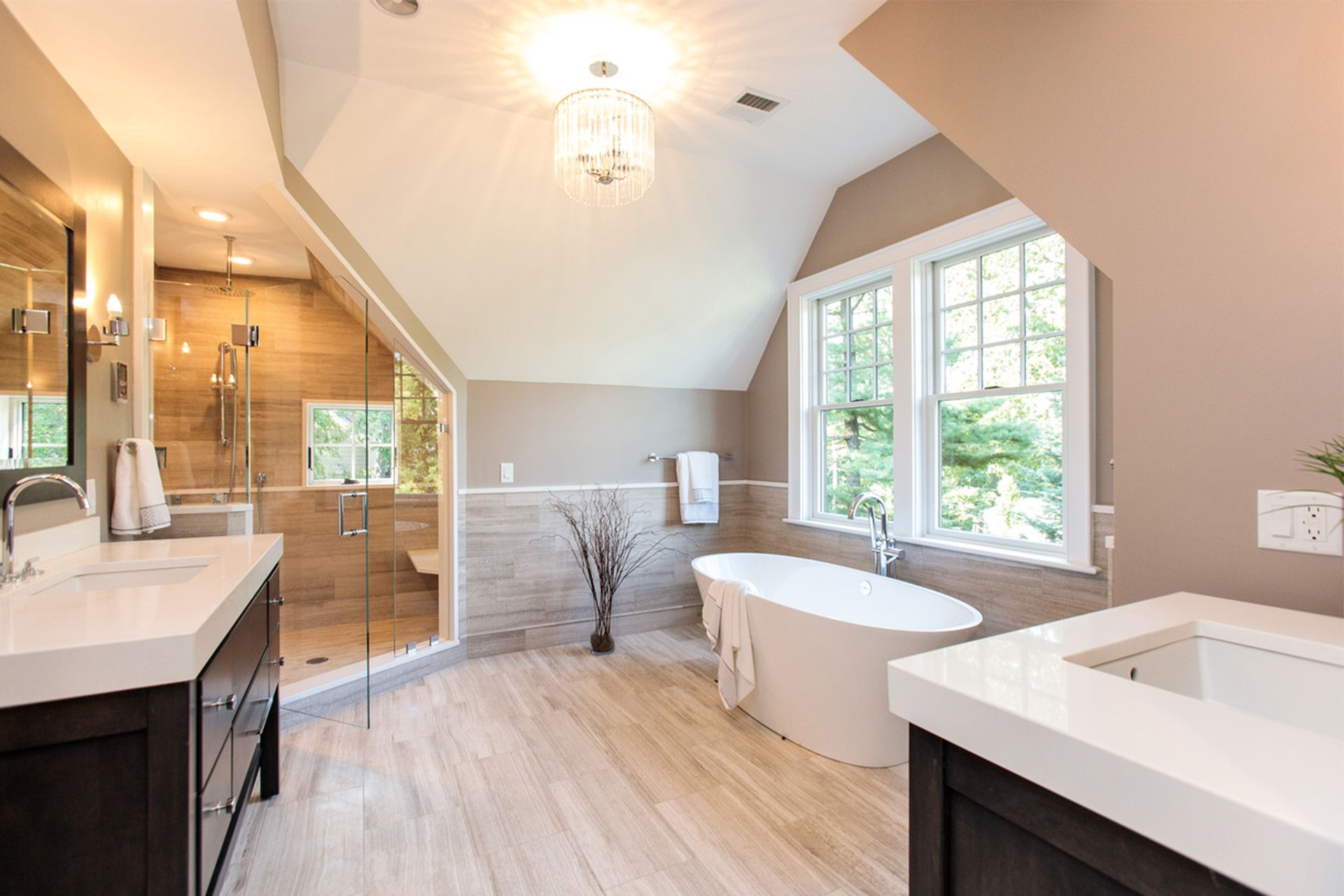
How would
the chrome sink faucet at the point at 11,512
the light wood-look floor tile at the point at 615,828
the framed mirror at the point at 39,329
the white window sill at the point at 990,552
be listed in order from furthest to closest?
the white window sill at the point at 990,552 → the light wood-look floor tile at the point at 615,828 → the framed mirror at the point at 39,329 → the chrome sink faucet at the point at 11,512

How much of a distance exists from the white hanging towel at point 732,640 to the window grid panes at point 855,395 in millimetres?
1156

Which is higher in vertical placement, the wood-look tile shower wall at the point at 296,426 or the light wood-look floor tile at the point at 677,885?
the wood-look tile shower wall at the point at 296,426

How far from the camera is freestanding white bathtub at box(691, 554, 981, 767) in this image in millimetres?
2371

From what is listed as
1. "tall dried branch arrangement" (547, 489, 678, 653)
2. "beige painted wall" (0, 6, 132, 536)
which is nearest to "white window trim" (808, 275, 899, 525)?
"tall dried branch arrangement" (547, 489, 678, 653)

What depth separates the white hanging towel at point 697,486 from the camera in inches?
163

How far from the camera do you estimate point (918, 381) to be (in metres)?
3.12

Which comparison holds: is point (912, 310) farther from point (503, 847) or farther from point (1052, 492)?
point (503, 847)

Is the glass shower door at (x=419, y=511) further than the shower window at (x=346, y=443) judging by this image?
Yes

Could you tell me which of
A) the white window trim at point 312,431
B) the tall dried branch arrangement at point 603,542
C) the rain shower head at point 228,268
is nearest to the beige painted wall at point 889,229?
the tall dried branch arrangement at point 603,542

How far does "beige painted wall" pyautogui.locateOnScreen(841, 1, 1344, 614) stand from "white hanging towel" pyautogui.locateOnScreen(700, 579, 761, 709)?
159cm

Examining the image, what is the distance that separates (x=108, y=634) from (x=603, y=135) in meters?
2.07

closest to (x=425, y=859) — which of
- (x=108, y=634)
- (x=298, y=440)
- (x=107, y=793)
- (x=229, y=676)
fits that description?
(x=229, y=676)

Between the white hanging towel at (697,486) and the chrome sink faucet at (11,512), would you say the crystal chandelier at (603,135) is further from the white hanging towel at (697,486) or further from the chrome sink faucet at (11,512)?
the white hanging towel at (697,486)

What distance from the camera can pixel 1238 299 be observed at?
49.4 inches
